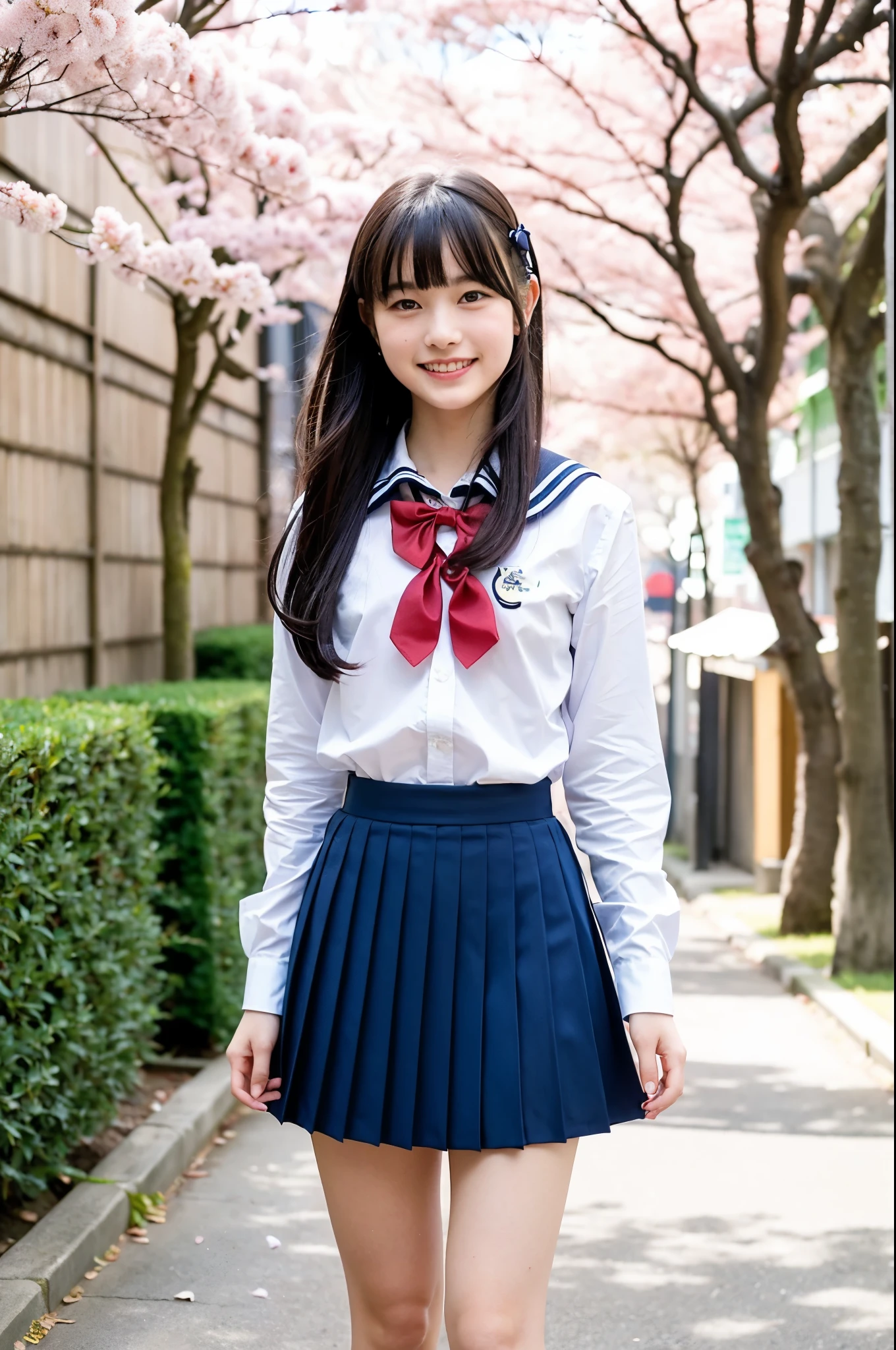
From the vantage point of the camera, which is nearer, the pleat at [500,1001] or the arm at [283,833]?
the pleat at [500,1001]

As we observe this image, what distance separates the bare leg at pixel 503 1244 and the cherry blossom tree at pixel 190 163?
217cm

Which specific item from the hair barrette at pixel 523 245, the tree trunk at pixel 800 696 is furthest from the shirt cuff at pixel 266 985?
the tree trunk at pixel 800 696

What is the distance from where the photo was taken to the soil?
383 cm

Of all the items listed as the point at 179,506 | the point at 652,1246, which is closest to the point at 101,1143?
the point at 652,1246

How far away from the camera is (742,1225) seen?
4.84 meters

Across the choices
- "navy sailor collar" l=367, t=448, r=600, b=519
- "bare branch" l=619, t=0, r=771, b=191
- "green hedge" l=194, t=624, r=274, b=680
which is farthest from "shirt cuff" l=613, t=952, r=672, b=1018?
"green hedge" l=194, t=624, r=274, b=680

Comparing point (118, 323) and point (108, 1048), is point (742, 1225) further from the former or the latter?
point (118, 323)

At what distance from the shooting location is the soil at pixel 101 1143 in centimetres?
383

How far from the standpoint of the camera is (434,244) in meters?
2.14

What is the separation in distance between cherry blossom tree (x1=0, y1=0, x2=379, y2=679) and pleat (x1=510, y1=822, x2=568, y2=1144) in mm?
1844

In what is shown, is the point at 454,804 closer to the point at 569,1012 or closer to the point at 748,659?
the point at 569,1012

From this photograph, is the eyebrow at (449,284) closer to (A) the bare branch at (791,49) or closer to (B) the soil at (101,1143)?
(B) the soil at (101,1143)

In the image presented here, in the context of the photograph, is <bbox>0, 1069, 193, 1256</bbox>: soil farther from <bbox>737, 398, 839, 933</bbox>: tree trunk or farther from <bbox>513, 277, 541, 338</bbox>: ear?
<bbox>737, 398, 839, 933</bbox>: tree trunk

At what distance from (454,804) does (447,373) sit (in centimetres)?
61
